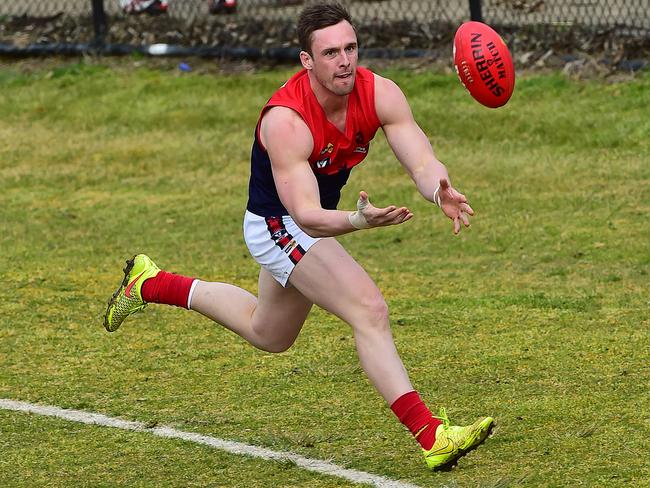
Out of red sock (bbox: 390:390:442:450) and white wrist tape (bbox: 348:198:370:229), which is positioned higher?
white wrist tape (bbox: 348:198:370:229)

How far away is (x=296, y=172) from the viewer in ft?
18.2

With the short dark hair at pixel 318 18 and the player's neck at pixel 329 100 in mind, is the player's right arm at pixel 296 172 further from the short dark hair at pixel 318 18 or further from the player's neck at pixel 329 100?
the short dark hair at pixel 318 18

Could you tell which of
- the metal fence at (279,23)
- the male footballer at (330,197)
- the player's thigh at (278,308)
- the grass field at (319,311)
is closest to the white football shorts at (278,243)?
the male footballer at (330,197)

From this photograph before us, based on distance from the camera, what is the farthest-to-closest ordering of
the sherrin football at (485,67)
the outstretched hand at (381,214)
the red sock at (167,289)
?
the sherrin football at (485,67), the red sock at (167,289), the outstretched hand at (381,214)

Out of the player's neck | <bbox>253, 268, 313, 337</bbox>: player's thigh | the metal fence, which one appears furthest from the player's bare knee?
the metal fence

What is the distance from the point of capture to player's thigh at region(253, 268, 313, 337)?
612cm

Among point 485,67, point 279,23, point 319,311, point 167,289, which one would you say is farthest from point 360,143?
point 279,23

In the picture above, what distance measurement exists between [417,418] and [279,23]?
1025cm

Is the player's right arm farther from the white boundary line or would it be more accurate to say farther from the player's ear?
the white boundary line

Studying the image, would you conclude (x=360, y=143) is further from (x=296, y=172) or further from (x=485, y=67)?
(x=485, y=67)

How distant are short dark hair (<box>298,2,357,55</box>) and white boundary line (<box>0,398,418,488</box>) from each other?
1.78 meters

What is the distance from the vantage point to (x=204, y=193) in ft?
40.4

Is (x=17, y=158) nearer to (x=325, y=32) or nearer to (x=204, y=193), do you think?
(x=204, y=193)

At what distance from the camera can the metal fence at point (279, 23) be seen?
533 inches
